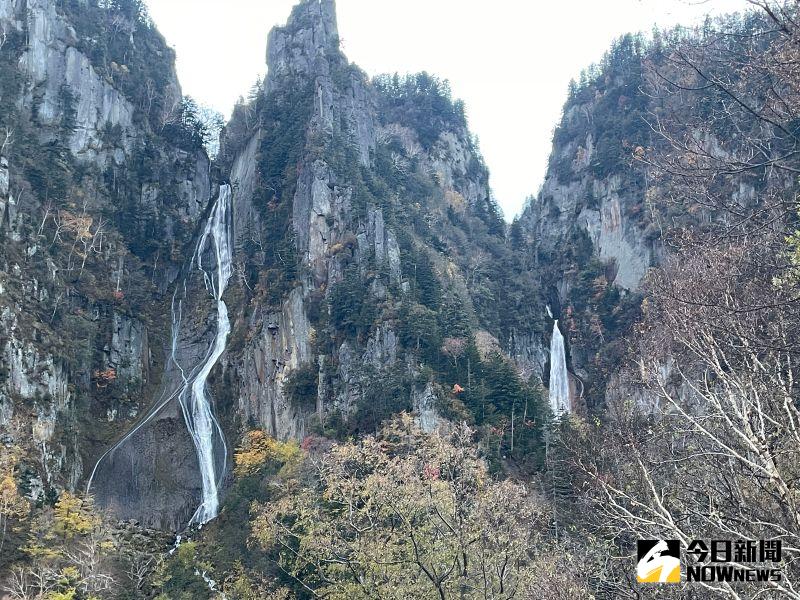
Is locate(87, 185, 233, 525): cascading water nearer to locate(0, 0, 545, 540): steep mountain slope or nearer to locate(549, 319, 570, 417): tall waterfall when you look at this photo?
locate(0, 0, 545, 540): steep mountain slope

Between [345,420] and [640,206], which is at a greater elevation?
[640,206]

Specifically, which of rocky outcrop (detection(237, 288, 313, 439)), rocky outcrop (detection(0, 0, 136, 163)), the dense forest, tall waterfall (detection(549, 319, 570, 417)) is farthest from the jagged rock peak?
tall waterfall (detection(549, 319, 570, 417))

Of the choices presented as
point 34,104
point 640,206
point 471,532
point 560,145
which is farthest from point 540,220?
point 471,532

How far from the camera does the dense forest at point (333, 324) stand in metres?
12.7

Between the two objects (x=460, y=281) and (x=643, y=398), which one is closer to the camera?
(x=643, y=398)

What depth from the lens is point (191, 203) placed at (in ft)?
179

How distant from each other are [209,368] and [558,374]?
26.9 meters

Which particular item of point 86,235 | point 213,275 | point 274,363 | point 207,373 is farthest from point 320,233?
point 86,235

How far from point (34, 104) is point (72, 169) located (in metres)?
5.94

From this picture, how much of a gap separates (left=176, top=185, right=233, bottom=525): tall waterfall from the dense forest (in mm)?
174

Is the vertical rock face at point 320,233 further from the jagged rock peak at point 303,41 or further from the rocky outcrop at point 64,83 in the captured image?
the rocky outcrop at point 64,83

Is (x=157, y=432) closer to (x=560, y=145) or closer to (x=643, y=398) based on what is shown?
(x=643, y=398)

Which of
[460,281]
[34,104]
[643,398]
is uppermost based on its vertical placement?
[34,104]

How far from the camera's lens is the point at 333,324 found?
3847 centimetres
